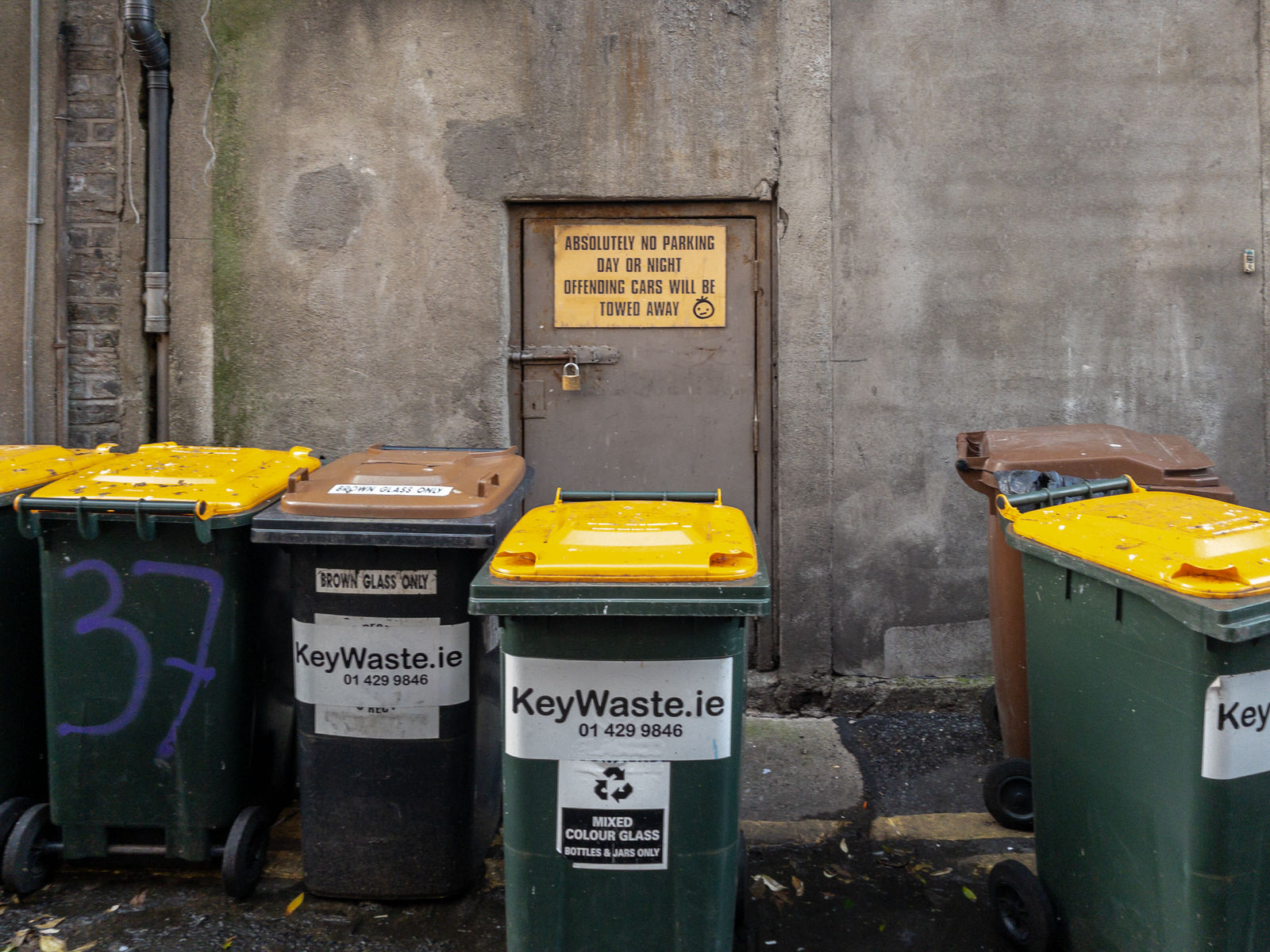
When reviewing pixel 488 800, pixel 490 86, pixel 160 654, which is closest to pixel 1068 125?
pixel 490 86

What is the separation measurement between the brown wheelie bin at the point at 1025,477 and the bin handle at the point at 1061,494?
0.25 metres

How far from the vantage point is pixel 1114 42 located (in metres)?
4.44

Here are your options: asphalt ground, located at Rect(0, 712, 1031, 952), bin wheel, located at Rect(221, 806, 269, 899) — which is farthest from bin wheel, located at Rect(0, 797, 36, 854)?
bin wheel, located at Rect(221, 806, 269, 899)

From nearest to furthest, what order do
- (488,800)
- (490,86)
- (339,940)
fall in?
(339,940) < (488,800) < (490,86)

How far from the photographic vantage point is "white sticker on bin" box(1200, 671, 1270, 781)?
2.00 metres

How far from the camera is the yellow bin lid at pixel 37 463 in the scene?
3.15 metres

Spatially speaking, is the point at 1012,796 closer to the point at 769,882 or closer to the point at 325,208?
the point at 769,882

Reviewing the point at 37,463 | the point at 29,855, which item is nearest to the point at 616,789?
the point at 29,855

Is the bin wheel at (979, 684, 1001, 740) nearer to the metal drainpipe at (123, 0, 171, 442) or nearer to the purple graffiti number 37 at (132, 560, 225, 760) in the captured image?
the purple graffiti number 37 at (132, 560, 225, 760)

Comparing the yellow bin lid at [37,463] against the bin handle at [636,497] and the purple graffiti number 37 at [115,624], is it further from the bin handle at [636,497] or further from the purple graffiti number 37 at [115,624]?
the bin handle at [636,497]

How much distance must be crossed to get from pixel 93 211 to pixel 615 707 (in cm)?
385

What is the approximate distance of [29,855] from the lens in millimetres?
2961

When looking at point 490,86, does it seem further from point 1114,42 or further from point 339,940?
point 339,940

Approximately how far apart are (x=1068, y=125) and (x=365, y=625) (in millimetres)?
3976
